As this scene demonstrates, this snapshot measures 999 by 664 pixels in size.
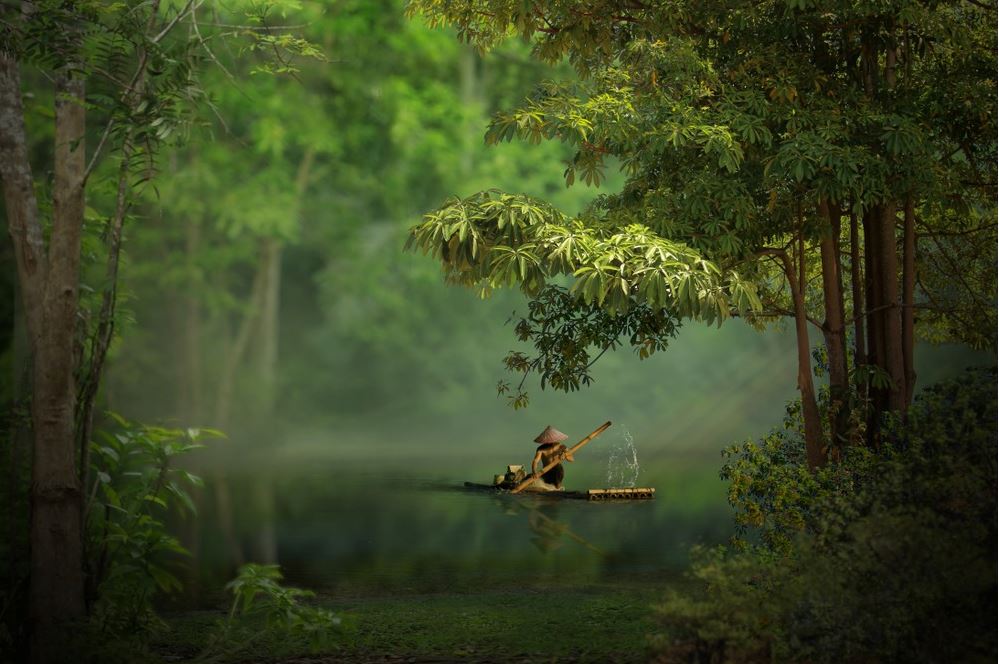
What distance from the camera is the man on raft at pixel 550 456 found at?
6.65m

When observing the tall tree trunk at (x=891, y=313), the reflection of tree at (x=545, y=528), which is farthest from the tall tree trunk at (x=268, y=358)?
the tall tree trunk at (x=891, y=313)

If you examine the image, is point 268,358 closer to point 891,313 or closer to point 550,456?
point 550,456

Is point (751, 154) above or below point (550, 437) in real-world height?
above

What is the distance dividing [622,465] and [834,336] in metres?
3.64

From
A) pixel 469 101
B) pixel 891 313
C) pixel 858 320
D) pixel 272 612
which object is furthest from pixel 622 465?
pixel 272 612

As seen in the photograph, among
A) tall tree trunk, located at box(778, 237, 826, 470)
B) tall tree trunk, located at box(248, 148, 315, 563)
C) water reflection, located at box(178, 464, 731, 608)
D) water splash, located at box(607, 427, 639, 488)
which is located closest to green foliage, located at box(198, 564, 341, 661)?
water reflection, located at box(178, 464, 731, 608)

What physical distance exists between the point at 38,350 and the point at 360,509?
3.98 m

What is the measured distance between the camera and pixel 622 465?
27.5 ft

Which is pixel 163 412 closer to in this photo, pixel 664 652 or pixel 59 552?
A: pixel 59 552

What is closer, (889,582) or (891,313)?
(889,582)

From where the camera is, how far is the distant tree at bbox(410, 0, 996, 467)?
400 cm

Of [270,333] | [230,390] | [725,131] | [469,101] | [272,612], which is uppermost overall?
[469,101]

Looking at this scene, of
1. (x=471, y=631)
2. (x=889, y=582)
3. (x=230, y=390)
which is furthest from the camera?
(x=230, y=390)

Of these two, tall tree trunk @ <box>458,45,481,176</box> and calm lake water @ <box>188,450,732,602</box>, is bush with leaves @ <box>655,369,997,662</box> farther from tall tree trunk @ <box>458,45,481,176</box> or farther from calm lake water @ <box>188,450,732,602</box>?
tall tree trunk @ <box>458,45,481,176</box>
